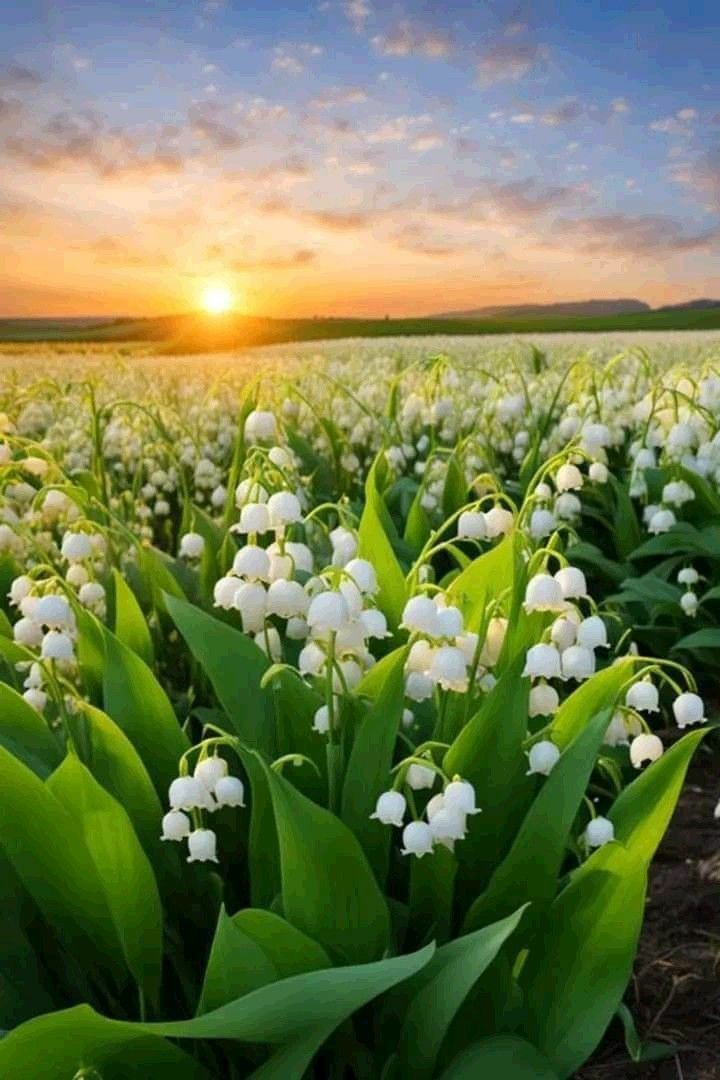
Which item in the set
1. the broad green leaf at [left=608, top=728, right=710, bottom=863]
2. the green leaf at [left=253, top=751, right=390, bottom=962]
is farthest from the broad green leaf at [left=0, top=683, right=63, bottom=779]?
the broad green leaf at [left=608, top=728, right=710, bottom=863]

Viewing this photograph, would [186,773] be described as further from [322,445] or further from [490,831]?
[322,445]

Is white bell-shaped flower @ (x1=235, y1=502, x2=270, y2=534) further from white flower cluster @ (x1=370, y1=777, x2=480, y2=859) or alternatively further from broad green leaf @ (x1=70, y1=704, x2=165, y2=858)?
white flower cluster @ (x1=370, y1=777, x2=480, y2=859)

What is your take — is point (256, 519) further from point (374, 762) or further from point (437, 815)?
point (437, 815)

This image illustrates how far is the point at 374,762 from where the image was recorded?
2.42 m

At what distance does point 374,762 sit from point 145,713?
528mm

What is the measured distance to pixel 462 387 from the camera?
778cm

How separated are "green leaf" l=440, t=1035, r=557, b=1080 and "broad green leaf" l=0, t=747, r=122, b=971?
0.67m

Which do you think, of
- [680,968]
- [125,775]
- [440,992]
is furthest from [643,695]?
[125,775]

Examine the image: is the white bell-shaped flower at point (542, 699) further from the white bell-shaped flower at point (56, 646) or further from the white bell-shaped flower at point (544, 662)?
the white bell-shaped flower at point (56, 646)

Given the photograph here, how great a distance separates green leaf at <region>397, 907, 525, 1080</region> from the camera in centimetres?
206

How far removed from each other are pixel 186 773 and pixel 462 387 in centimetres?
575

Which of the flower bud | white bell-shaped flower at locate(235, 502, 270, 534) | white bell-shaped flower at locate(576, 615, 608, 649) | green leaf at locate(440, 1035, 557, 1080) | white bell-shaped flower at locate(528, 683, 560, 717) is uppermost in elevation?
white bell-shaped flower at locate(235, 502, 270, 534)

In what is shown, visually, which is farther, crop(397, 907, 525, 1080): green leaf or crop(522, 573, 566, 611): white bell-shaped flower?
crop(522, 573, 566, 611): white bell-shaped flower

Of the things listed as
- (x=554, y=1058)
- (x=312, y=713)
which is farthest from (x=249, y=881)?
(x=554, y=1058)
